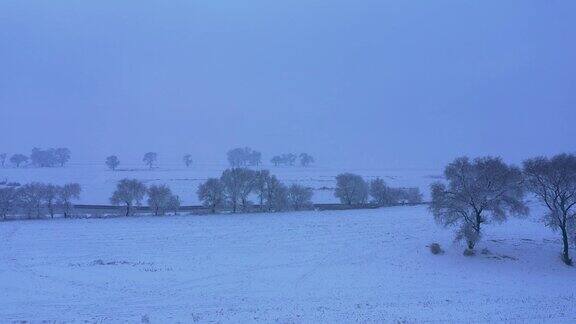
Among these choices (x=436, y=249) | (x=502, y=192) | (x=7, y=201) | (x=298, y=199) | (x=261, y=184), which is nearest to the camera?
(x=502, y=192)

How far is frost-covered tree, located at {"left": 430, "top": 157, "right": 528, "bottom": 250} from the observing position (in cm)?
3275

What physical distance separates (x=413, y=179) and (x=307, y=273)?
85.5 m

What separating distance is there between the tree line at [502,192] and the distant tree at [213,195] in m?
31.7

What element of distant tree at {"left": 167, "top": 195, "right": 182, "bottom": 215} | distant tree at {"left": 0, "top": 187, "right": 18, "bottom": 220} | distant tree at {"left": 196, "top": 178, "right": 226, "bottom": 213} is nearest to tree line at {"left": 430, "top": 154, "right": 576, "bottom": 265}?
distant tree at {"left": 196, "top": 178, "right": 226, "bottom": 213}

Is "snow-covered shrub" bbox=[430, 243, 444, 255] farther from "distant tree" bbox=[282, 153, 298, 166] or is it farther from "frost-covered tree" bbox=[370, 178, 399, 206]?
"distant tree" bbox=[282, 153, 298, 166]

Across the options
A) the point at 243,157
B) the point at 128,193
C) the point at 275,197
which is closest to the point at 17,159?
the point at 243,157

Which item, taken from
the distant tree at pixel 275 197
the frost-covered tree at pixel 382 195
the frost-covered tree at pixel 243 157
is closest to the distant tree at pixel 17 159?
the frost-covered tree at pixel 243 157

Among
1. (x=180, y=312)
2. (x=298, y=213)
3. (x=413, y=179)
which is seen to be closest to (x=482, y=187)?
(x=180, y=312)

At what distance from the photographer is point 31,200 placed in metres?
56.3

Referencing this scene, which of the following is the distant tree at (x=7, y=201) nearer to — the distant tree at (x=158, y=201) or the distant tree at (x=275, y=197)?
the distant tree at (x=158, y=201)

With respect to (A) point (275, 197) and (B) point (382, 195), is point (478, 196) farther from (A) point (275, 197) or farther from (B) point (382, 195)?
(B) point (382, 195)

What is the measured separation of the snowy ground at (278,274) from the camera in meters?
20.8

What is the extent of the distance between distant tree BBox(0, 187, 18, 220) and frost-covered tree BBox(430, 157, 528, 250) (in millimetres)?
48855

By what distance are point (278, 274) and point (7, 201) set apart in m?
42.1
